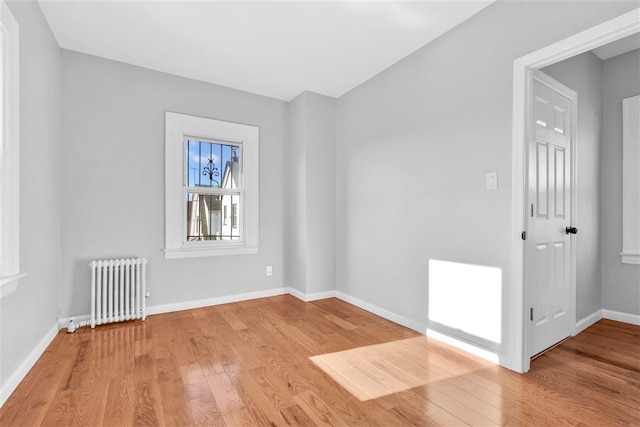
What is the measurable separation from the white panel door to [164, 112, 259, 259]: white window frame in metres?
2.97

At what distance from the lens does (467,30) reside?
2.50 meters

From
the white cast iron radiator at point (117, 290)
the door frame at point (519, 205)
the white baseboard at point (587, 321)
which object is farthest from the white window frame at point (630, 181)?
the white cast iron radiator at point (117, 290)

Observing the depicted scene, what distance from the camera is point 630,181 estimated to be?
304 centimetres

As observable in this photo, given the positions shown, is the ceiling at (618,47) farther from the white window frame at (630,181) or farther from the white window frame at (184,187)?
the white window frame at (184,187)

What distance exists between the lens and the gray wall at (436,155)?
7.29ft

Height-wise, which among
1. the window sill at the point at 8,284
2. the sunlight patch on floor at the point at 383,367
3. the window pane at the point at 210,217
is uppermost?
the window pane at the point at 210,217

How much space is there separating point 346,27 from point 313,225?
7.36ft

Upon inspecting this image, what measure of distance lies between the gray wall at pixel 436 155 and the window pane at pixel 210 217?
146 cm

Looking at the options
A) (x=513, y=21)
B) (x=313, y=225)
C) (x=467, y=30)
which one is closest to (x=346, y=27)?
(x=467, y=30)

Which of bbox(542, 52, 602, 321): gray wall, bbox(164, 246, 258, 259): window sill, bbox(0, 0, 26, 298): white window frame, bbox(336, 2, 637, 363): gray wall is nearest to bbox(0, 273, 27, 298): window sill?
bbox(0, 0, 26, 298): white window frame

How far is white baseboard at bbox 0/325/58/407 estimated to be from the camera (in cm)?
179

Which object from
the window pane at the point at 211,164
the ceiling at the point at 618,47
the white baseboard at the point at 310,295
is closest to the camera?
the ceiling at the point at 618,47

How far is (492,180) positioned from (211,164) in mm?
3059

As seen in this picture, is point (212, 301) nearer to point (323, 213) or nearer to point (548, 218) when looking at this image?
point (323, 213)
